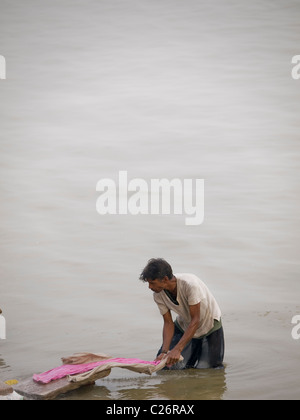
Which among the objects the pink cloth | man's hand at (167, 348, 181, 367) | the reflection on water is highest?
man's hand at (167, 348, 181, 367)

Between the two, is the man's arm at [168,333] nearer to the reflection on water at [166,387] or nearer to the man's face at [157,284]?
the reflection on water at [166,387]

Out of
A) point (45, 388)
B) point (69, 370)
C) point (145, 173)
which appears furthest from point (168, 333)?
point (145, 173)

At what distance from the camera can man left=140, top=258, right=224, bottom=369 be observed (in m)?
4.80

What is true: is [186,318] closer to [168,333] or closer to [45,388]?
[168,333]

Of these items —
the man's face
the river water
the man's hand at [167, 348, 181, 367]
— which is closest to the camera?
the man's face

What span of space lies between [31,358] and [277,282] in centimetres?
262

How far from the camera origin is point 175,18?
18203 millimetres

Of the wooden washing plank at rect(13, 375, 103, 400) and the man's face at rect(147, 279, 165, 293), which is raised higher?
the man's face at rect(147, 279, 165, 293)

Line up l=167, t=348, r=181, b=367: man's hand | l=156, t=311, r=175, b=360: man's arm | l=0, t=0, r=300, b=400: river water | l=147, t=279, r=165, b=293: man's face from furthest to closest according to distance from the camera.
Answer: l=0, t=0, r=300, b=400: river water → l=156, t=311, r=175, b=360: man's arm → l=167, t=348, r=181, b=367: man's hand → l=147, t=279, r=165, b=293: man's face

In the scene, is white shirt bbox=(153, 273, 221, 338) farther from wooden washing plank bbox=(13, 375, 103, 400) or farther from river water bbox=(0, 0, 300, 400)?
wooden washing plank bbox=(13, 375, 103, 400)

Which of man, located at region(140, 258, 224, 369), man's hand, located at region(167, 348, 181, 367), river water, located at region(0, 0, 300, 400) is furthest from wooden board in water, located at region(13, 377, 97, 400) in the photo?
man, located at region(140, 258, 224, 369)

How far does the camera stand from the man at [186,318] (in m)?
4.80

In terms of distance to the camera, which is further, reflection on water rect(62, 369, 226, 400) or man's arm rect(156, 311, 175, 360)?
man's arm rect(156, 311, 175, 360)
